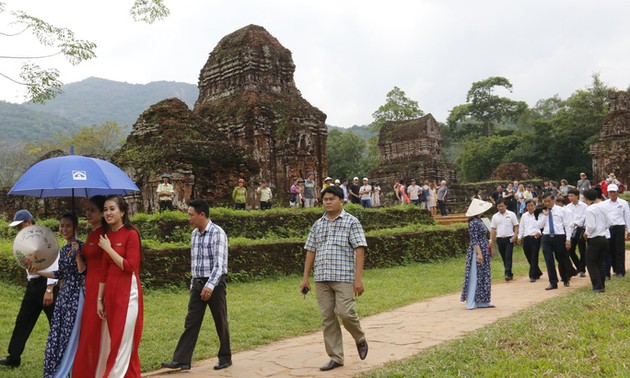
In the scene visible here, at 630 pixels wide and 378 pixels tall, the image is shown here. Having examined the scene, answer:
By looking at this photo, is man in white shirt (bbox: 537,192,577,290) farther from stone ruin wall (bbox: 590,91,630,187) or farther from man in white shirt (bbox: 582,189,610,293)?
stone ruin wall (bbox: 590,91,630,187)

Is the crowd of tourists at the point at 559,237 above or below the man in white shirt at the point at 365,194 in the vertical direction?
below

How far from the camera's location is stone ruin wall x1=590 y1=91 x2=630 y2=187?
29156 mm

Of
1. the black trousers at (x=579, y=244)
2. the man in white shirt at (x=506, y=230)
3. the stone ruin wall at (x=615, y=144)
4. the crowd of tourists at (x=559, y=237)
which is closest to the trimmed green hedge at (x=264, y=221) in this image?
the man in white shirt at (x=506, y=230)

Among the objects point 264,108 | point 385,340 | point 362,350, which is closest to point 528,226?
point 385,340

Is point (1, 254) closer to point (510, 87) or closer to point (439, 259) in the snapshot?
point (439, 259)

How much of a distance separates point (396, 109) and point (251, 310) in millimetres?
40919

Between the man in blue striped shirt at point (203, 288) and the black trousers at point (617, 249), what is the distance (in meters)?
7.09

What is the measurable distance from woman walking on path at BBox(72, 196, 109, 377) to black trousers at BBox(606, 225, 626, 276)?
829 centimetres

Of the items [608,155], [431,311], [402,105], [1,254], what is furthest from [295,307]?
A: [402,105]

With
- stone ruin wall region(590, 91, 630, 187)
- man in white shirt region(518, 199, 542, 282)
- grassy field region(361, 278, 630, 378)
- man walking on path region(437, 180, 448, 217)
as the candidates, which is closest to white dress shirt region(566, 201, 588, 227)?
man in white shirt region(518, 199, 542, 282)

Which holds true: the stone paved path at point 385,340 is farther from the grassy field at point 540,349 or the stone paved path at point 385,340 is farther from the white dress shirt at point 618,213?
the white dress shirt at point 618,213

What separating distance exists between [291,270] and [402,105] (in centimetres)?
3789

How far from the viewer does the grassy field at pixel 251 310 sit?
6121 mm

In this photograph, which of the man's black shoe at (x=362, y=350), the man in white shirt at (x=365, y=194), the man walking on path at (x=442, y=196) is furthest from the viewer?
the man walking on path at (x=442, y=196)
